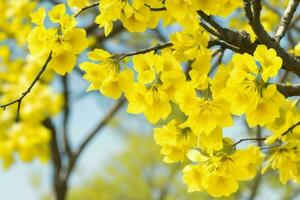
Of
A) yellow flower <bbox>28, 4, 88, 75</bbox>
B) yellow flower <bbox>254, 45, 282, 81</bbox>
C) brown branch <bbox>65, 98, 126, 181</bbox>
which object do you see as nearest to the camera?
yellow flower <bbox>254, 45, 282, 81</bbox>

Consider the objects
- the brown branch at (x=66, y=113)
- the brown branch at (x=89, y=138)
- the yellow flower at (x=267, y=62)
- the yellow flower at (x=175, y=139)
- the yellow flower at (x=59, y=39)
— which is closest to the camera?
the yellow flower at (x=267, y=62)

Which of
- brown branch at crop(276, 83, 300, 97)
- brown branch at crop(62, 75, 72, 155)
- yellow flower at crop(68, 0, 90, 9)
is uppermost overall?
yellow flower at crop(68, 0, 90, 9)

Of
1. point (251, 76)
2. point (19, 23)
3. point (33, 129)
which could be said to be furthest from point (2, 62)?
point (251, 76)

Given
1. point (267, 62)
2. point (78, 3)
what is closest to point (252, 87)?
point (267, 62)

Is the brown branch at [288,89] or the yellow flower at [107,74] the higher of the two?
the yellow flower at [107,74]

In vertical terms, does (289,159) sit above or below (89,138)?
above

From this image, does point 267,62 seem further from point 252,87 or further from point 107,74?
point 107,74

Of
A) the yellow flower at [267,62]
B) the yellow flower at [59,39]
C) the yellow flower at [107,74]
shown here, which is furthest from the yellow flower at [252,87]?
the yellow flower at [59,39]

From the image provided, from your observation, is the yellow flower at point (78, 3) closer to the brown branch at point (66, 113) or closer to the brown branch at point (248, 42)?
the brown branch at point (248, 42)

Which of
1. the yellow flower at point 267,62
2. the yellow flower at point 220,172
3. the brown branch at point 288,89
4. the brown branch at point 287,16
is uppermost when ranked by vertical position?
the yellow flower at point 267,62

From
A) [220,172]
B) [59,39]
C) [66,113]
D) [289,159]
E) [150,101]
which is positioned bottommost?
[66,113]

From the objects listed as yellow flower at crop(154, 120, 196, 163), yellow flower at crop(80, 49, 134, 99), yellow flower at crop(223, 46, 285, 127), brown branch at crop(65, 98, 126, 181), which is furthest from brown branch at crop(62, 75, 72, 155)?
yellow flower at crop(223, 46, 285, 127)

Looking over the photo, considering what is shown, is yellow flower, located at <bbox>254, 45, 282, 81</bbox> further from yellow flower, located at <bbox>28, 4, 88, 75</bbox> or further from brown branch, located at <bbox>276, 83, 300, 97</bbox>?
yellow flower, located at <bbox>28, 4, 88, 75</bbox>

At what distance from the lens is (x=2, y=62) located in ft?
19.0
